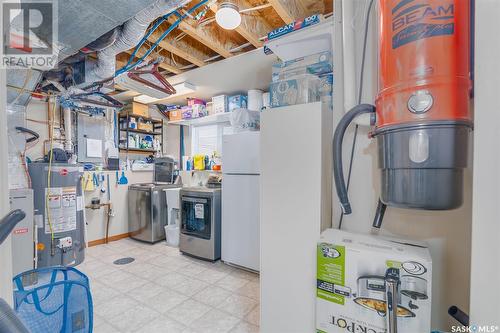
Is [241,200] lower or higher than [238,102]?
lower

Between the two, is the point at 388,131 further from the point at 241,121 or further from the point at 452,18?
the point at 241,121

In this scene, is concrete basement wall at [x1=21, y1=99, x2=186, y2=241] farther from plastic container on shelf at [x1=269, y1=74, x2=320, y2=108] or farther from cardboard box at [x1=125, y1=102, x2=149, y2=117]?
plastic container on shelf at [x1=269, y1=74, x2=320, y2=108]

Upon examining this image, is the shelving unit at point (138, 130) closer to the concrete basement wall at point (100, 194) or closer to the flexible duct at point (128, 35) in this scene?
the concrete basement wall at point (100, 194)

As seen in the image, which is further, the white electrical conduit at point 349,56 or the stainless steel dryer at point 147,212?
the stainless steel dryer at point 147,212

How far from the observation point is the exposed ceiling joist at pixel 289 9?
1860 millimetres

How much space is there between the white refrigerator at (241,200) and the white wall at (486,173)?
2.10 m

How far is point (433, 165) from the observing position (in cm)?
68

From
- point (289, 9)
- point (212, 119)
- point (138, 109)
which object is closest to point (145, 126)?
point (138, 109)

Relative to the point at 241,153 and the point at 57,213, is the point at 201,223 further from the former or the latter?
the point at 57,213

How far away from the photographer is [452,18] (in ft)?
2.11

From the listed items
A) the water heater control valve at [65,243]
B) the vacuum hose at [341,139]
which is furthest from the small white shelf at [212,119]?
the vacuum hose at [341,139]

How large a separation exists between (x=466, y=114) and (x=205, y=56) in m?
2.72

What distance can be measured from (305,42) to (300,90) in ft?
1.29
